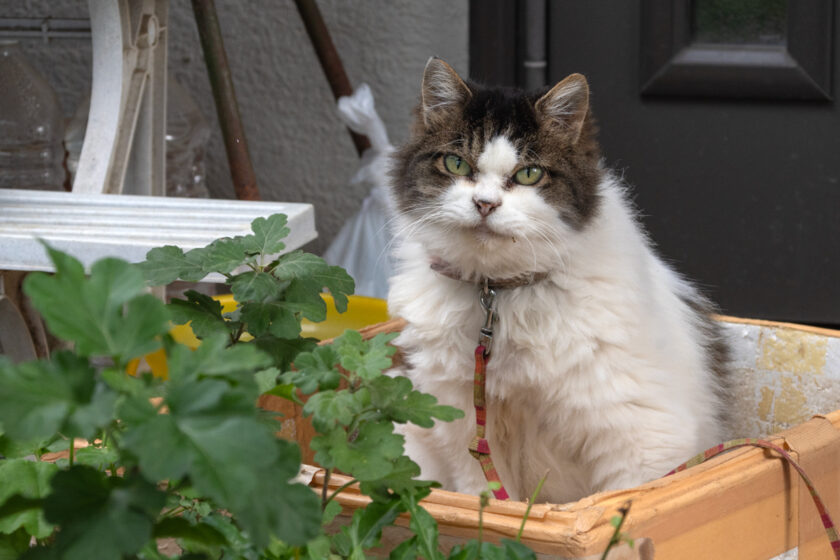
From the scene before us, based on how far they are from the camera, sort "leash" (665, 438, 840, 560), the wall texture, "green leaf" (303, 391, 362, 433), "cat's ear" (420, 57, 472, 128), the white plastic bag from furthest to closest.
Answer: the wall texture
the white plastic bag
"cat's ear" (420, 57, 472, 128)
"leash" (665, 438, 840, 560)
"green leaf" (303, 391, 362, 433)

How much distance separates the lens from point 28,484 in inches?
25.0

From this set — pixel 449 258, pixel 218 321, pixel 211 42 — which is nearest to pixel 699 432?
pixel 449 258

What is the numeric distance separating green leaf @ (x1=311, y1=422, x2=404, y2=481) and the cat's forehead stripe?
52cm

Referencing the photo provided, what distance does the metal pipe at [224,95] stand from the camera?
2086mm

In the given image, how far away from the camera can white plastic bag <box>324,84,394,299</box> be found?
229 centimetres

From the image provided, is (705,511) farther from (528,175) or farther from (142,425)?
(142,425)

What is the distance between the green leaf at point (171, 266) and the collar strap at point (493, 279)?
44cm

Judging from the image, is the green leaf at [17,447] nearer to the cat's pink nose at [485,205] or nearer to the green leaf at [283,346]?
the green leaf at [283,346]

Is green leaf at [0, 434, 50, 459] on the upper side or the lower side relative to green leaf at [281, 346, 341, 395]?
lower

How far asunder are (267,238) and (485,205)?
34 centimetres

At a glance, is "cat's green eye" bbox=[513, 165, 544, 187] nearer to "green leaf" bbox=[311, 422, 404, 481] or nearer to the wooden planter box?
the wooden planter box

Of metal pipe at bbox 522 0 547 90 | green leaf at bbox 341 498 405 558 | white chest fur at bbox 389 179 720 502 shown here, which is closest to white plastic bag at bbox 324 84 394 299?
metal pipe at bbox 522 0 547 90

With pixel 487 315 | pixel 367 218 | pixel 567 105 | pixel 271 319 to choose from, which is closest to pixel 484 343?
pixel 487 315

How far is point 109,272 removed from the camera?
1.48ft
